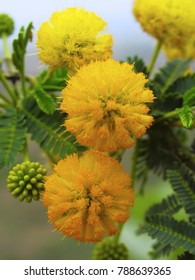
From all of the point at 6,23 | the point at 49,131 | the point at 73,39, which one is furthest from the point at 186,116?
the point at 6,23

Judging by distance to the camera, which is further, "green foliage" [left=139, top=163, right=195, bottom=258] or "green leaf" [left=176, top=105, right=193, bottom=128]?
"green foliage" [left=139, top=163, right=195, bottom=258]

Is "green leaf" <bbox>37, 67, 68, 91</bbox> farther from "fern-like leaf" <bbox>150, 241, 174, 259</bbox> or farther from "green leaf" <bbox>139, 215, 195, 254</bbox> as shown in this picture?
"fern-like leaf" <bbox>150, 241, 174, 259</bbox>

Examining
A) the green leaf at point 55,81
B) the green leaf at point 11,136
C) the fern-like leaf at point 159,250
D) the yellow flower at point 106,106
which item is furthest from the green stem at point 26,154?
the fern-like leaf at point 159,250

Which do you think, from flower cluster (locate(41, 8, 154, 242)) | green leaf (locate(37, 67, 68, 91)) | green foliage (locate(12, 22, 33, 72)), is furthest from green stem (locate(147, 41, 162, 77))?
flower cluster (locate(41, 8, 154, 242))

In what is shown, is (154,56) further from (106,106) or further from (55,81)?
(106,106)

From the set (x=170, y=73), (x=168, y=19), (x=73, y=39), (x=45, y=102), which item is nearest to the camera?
(x=73, y=39)

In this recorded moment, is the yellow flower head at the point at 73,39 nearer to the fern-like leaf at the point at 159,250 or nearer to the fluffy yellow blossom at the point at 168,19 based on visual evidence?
the fluffy yellow blossom at the point at 168,19
